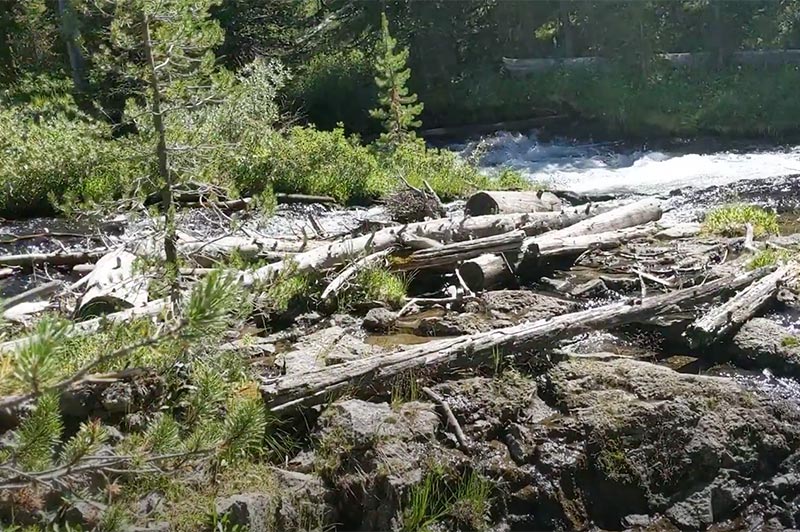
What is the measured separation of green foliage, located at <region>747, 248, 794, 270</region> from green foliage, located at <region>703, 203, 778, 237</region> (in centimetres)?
161

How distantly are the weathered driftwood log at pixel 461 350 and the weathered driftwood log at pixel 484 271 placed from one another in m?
2.16

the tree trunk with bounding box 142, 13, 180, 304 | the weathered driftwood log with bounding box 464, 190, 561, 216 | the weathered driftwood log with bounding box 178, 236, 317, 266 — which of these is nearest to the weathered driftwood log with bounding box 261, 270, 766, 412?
the tree trunk with bounding box 142, 13, 180, 304

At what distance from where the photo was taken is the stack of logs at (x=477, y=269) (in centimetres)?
638

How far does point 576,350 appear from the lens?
779 centimetres

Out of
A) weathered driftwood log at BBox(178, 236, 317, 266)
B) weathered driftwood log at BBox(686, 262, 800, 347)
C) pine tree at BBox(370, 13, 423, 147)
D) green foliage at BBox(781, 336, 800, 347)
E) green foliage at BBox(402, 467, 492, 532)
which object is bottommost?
green foliage at BBox(402, 467, 492, 532)

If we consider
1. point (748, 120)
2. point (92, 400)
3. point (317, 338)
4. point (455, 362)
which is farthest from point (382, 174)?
point (748, 120)

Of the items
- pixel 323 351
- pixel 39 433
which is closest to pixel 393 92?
pixel 323 351

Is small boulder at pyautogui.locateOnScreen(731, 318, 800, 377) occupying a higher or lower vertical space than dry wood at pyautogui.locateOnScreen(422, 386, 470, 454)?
lower

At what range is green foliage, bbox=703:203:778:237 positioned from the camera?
12000 mm

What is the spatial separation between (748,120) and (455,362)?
20785 millimetres

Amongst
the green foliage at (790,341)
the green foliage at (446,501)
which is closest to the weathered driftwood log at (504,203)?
the green foliage at (790,341)

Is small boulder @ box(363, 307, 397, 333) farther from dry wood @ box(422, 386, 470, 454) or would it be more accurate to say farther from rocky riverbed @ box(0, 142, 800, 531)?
dry wood @ box(422, 386, 470, 454)

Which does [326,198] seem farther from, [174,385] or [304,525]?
[304,525]

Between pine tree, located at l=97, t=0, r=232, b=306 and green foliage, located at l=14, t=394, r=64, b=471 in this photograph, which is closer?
green foliage, located at l=14, t=394, r=64, b=471
